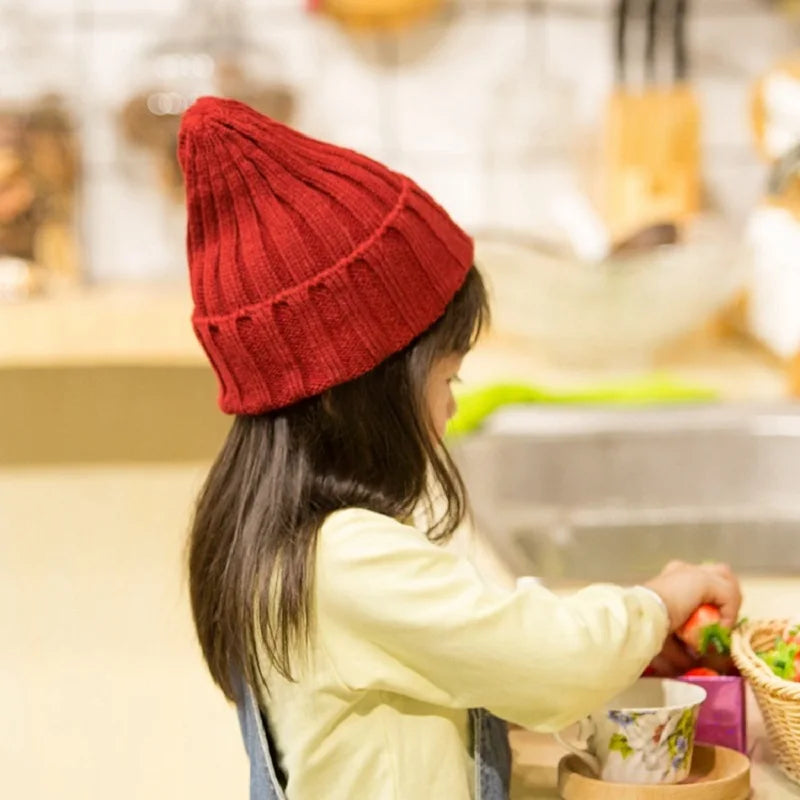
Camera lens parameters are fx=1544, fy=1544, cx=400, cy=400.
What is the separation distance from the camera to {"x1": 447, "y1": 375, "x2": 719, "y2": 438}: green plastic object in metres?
1.72

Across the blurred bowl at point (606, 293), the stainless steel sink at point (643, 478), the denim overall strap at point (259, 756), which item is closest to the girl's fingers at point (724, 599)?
the denim overall strap at point (259, 756)

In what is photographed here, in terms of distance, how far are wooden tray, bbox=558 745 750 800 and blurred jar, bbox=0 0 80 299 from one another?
149 centimetres

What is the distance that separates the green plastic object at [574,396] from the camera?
1.72 meters

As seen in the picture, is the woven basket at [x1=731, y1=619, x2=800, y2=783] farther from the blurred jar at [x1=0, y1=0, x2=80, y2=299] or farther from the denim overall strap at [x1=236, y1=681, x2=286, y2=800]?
the blurred jar at [x1=0, y1=0, x2=80, y2=299]

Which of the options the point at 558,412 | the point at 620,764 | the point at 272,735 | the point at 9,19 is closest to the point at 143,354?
the point at 558,412

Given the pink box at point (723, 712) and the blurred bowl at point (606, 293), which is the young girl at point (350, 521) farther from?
the blurred bowl at point (606, 293)

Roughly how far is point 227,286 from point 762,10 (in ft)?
5.71

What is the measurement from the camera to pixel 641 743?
88 cm

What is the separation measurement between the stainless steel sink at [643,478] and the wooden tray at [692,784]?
577 mm

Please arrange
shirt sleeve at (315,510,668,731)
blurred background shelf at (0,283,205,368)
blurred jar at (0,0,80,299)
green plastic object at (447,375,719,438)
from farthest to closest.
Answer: blurred jar at (0,0,80,299), blurred background shelf at (0,283,205,368), green plastic object at (447,375,719,438), shirt sleeve at (315,510,668,731)

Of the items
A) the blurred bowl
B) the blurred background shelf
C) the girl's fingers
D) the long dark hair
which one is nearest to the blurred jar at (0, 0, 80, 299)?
the blurred background shelf

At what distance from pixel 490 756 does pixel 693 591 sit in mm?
166

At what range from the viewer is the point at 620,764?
891mm

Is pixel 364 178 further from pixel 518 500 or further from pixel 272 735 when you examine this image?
pixel 518 500
